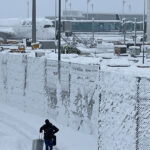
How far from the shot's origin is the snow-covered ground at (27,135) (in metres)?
15.1

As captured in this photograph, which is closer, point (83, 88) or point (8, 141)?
point (8, 141)

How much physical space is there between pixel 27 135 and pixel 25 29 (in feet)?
210

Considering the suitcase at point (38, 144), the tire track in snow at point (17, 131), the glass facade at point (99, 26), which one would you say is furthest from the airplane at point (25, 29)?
the suitcase at point (38, 144)

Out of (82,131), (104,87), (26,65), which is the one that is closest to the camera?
(104,87)

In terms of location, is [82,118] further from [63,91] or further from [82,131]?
[63,91]

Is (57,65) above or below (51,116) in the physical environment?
above

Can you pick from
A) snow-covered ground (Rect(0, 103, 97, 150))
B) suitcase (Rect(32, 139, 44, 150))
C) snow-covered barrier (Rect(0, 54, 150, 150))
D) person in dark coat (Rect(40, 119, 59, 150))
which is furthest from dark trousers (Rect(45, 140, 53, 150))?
snow-covered barrier (Rect(0, 54, 150, 150))

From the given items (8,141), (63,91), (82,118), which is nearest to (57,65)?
(63,91)

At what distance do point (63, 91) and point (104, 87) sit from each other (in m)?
4.51

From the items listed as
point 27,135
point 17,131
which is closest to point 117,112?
point 27,135

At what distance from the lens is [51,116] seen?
18750 millimetres

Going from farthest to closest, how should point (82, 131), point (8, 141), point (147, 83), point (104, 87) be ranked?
point (82, 131) < point (8, 141) < point (104, 87) < point (147, 83)

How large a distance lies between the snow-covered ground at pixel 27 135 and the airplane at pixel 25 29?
5652cm

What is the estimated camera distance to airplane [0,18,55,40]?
76.8 metres
